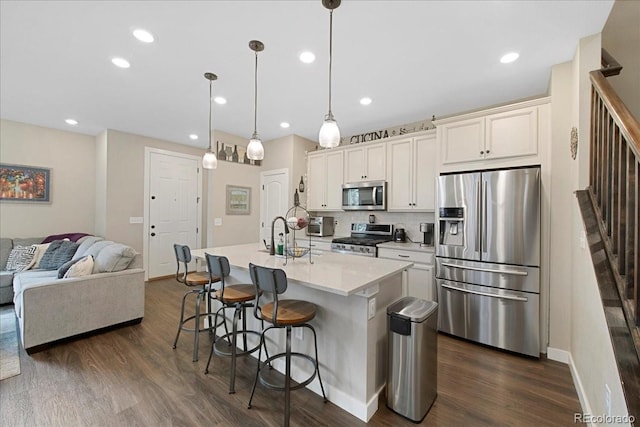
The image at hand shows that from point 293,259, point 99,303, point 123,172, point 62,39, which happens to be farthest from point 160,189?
point 293,259

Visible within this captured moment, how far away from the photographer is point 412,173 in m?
3.80

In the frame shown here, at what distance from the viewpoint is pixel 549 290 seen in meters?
2.55

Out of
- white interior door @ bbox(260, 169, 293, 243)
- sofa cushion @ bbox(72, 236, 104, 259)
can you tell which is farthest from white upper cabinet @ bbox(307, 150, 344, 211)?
sofa cushion @ bbox(72, 236, 104, 259)

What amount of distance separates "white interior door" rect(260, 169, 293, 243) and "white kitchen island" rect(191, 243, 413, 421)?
2.81 metres

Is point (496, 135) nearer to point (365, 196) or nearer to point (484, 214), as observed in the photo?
point (484, 214)

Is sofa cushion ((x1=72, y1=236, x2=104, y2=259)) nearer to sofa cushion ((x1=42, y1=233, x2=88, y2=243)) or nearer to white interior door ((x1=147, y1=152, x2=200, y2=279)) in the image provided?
sofa cushion ((x1=42, y1=233, x2=88, y2=243))

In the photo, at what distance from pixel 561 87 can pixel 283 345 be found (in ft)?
11.4

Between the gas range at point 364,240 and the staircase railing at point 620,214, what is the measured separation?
2.35 m

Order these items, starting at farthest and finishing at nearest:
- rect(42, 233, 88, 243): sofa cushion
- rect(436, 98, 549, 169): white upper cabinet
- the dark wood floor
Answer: rect(42, 233, 88, 243): sofa cushion, rect(436, 98, 549, 169): white upper cabinet, the dark wood floor

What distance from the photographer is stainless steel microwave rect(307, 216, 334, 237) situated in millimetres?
4762

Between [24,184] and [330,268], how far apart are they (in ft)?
17.7

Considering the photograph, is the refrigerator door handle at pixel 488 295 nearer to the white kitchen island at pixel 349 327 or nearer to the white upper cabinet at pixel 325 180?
the white kitchen island at pixel 349 327

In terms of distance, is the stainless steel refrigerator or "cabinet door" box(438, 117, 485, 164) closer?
the stainless steel refrigerator

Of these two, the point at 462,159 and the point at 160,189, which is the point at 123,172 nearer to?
the point at 160,189
